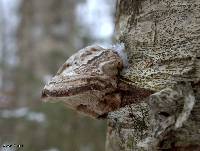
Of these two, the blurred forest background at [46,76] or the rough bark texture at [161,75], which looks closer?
the rough bark texture at [161,75]

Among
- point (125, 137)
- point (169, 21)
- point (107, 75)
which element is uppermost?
point (169, 21)

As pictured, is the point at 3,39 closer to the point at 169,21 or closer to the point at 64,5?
the point at 64,5

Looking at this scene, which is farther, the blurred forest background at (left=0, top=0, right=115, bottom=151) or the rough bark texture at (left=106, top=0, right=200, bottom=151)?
the blurred forest background at (left=0, top=0, right=115, bottom=151)

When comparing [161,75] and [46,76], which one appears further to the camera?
[46,76]

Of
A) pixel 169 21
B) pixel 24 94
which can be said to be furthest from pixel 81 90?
pixel 24 94
